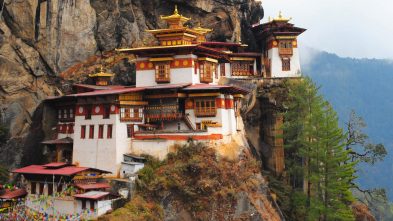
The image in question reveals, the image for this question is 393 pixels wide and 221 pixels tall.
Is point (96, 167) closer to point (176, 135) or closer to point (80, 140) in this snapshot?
point (80, 140)

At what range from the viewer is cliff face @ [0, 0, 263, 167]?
40281 mm

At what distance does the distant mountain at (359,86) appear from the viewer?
6393 inches

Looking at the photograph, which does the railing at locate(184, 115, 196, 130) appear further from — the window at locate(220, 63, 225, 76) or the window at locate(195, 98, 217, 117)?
the window at locate(220, 63, 225, 76)

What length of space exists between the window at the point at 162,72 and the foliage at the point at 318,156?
11542 millimetres

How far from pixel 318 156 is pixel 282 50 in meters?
17.5

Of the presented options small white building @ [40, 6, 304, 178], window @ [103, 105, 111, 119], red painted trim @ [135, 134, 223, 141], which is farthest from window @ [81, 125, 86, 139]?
red painted trim @ [135, 134, 223, 141]

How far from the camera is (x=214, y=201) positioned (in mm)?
32969

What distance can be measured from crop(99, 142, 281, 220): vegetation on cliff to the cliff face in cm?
1246

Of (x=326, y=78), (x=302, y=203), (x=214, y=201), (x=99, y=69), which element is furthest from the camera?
(x=326, y=78)

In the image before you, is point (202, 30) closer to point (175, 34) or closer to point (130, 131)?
point (175, 34)

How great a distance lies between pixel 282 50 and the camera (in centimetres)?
5369

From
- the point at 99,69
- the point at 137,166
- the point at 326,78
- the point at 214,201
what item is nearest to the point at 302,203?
the point at 214,201

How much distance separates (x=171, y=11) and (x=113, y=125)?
21.3m

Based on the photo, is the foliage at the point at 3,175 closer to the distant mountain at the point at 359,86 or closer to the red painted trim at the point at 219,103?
the red painted trim at the point at 219,103
